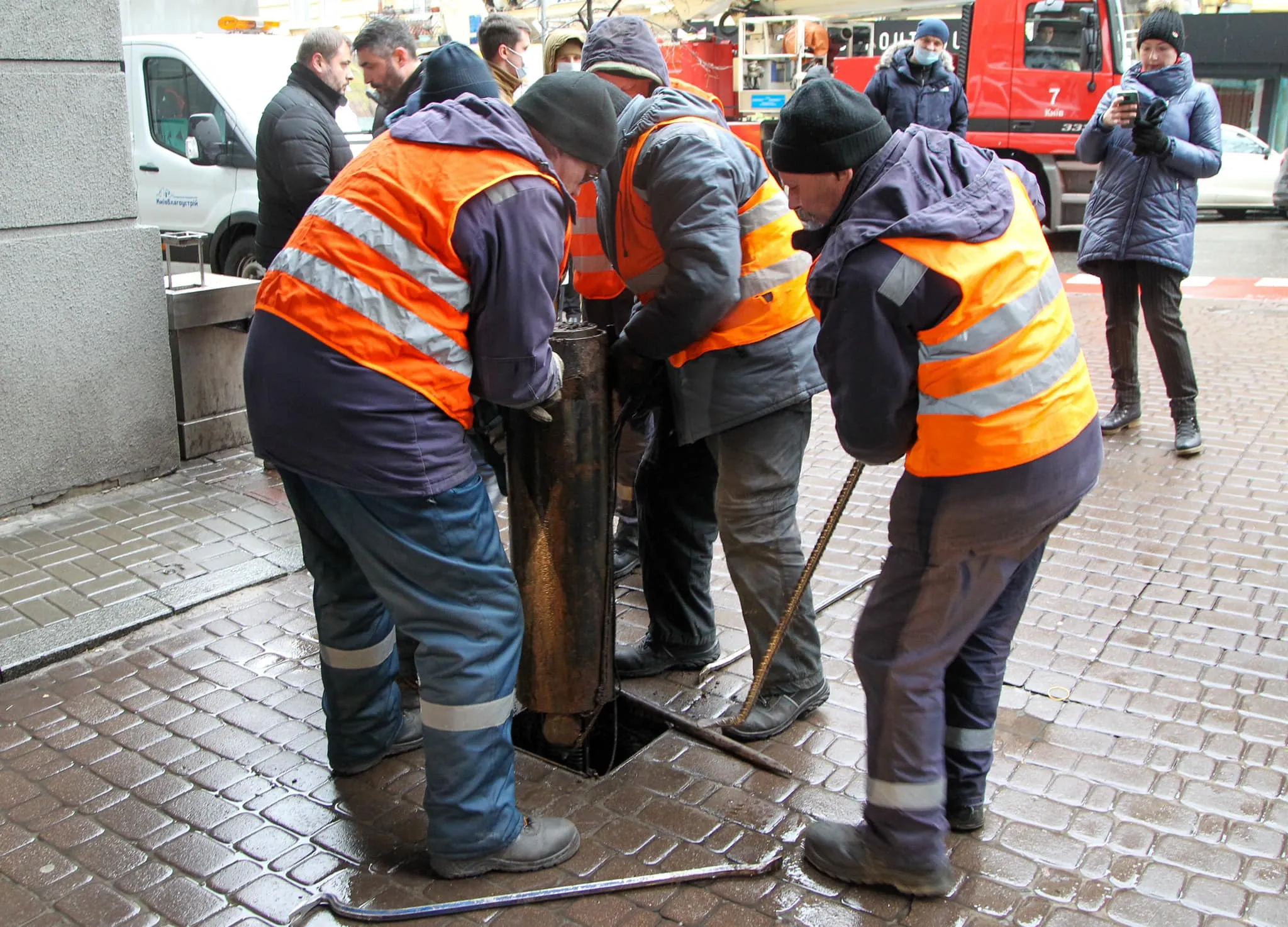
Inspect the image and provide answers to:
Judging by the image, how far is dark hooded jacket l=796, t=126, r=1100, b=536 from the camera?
8.05ft

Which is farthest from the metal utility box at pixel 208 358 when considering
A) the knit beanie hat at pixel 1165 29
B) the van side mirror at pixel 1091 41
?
the van side mirror at pixel 1091 41

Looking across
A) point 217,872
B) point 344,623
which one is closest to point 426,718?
point 344,623

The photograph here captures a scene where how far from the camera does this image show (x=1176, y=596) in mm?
4391

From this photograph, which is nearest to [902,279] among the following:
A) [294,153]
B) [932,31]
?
[294,153]

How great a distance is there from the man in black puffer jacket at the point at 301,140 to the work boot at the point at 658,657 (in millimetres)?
2719

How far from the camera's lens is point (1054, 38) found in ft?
43.7

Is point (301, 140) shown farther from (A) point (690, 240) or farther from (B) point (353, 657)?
(B) point (353, 657)

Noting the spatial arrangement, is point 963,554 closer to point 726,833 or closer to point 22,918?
point 726,833

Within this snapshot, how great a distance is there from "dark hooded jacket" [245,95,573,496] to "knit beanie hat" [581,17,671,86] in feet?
3.91

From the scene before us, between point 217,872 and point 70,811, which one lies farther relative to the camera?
point 70,811

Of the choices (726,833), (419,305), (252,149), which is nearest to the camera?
(419,305)

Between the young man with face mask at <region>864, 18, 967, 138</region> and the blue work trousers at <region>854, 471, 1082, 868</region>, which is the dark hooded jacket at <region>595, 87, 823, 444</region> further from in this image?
the young man with face mask at <region>864, 18, 967, 138</region>

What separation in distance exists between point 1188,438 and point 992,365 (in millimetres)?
4093

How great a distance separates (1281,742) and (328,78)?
15.8ft
